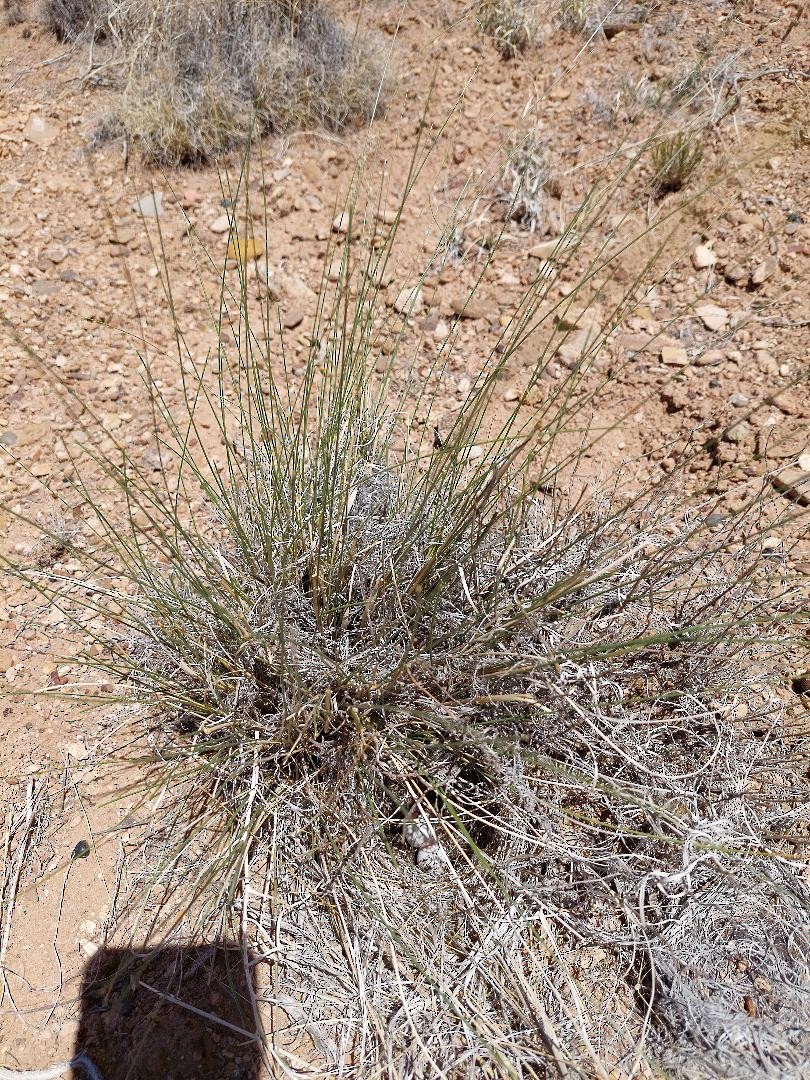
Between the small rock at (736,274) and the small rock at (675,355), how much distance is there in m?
0.24

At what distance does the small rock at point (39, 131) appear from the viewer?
256 cm

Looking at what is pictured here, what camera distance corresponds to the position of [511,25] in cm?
249

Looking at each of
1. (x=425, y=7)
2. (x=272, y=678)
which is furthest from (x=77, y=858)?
(x=425, y=7)

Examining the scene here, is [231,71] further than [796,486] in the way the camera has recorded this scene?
Yes

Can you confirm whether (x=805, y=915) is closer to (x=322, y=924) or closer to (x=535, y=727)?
(x=535, y=727)

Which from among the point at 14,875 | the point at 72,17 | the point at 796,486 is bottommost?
the point at 14,875

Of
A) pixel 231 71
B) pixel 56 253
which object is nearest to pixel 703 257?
pixel 231 71

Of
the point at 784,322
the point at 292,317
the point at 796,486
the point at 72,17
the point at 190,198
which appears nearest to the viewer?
the point at 796,486

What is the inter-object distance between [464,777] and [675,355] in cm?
122

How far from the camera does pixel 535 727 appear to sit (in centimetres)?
129

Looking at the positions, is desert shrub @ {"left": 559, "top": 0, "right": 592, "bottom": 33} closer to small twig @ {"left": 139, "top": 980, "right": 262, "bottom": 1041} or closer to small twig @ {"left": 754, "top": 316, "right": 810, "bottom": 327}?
small twig @ {"left": 754, "top": 316, "right": 810, "bottom": 327}

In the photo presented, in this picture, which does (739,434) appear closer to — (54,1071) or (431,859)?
(431,859)

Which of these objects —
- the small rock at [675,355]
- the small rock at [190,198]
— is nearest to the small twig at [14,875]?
the small rock at [675,355]

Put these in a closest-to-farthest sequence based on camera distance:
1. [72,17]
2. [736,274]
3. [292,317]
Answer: [736,274]
[292,317]
[72,17]
